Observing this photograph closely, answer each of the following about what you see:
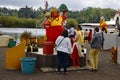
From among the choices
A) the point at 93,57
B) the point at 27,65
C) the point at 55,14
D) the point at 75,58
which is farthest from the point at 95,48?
the point at 27,65

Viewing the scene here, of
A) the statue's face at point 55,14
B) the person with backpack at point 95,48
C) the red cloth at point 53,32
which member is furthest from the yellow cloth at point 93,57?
the statue's face at point 55,14

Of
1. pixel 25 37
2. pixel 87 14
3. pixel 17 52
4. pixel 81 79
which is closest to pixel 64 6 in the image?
pixel 17 52

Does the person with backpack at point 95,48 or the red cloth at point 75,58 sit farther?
the red cloth at point 75,58

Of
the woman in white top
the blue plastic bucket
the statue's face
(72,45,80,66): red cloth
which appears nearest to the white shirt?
the woman in white top

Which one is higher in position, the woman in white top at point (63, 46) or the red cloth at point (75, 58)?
the woman in white top at point (63, 46)

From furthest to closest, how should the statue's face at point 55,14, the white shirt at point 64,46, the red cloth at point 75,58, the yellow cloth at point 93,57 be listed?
the statue's face at point 55,14 < the red cloth at point 75,58 < the yellow cloth at point 93,57 < the white shirt at point 64,46

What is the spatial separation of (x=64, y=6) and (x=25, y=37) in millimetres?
10178

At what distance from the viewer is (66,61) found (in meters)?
12.1

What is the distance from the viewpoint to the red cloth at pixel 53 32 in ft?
46.0

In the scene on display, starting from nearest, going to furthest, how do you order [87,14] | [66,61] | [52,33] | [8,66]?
[66,61] → [8,66] → [52,33] → [87,14]

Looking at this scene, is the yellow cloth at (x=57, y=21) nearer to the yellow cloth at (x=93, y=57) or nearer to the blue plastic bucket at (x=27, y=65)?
the yellow cloth at (x=93, y=57)

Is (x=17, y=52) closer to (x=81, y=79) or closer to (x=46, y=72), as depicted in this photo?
(x=46, y=72)

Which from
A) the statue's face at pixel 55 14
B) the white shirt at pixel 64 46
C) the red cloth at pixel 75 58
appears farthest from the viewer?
the statue's face at pixel 55 14

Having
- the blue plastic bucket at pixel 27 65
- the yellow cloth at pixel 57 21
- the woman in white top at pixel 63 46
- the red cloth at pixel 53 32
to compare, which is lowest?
the blue plastic bucket at pixel 27 65
